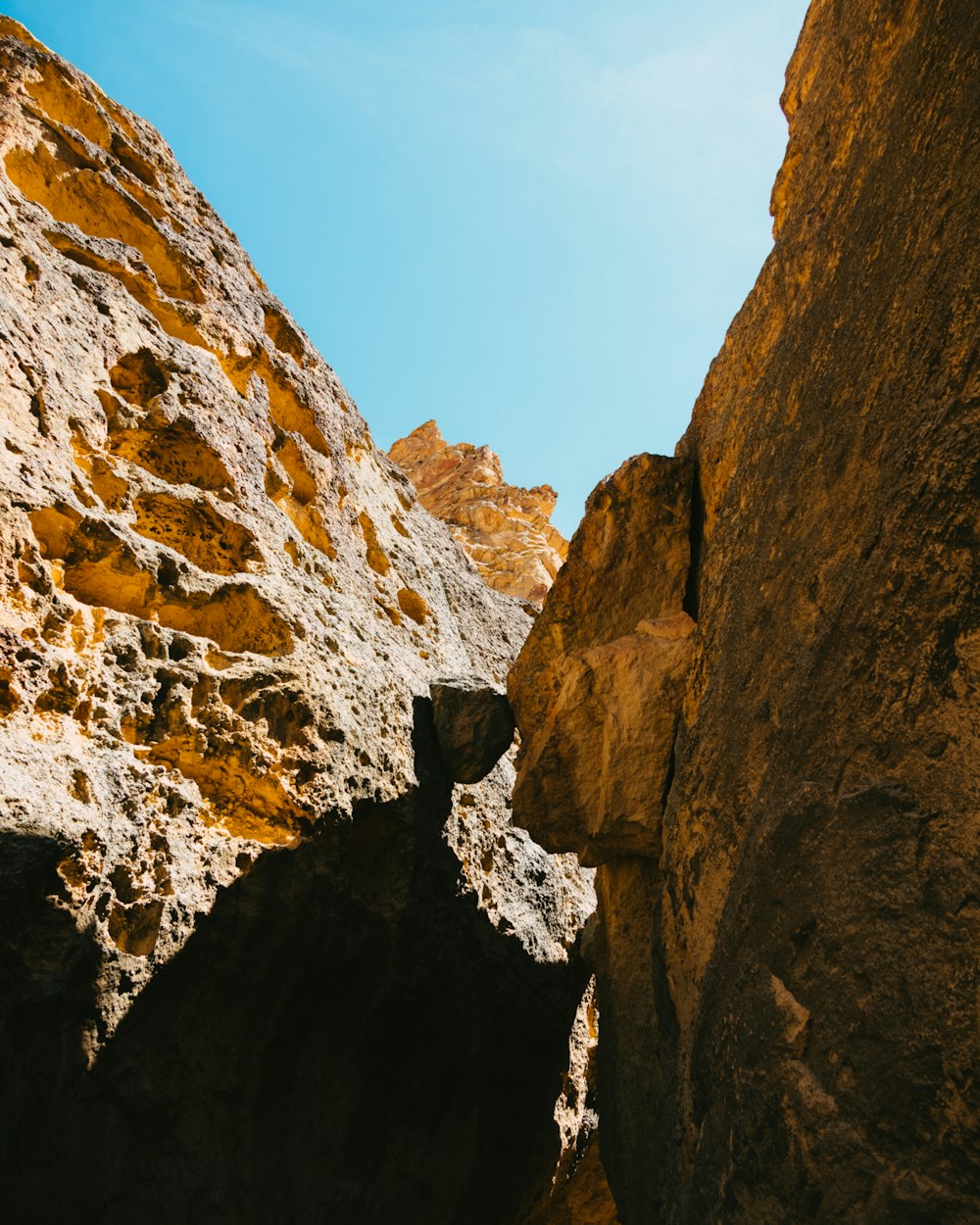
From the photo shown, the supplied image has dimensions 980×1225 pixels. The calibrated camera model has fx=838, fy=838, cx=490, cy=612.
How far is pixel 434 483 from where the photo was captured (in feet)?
99.5

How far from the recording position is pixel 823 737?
11.1ft

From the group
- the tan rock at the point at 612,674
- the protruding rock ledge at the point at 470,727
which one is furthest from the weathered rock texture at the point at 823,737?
the protruding rock ledge at the point at 470,727

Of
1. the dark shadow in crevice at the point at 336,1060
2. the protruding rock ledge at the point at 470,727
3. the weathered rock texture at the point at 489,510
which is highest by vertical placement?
the weathered rock texture at the point at 489,510

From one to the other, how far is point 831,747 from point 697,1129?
2.07 m

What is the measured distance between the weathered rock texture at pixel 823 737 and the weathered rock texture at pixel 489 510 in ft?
55.1

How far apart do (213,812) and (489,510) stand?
21.7 metres

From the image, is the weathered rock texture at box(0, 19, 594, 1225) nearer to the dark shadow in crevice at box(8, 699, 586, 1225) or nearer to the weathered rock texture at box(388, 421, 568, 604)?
the dark shadow in crevice at box(8, 699, 586, 1225)

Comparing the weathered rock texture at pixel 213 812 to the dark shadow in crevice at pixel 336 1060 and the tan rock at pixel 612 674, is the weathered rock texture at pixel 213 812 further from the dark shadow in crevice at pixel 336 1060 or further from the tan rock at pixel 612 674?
the tan rock at pixel 612 674

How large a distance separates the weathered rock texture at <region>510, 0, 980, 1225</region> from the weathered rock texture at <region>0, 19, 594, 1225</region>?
1064 mm

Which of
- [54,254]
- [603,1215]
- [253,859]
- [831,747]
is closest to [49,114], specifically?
[54,254]

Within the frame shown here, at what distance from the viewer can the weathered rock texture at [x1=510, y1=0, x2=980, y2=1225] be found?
2.73 metres

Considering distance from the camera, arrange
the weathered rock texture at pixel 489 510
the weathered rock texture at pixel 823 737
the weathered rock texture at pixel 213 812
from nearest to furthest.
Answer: the weathered rock texture at pixel 823 737, the weathered rock texture at pixel 213 812, the weathered rock texture at pixel 489 510

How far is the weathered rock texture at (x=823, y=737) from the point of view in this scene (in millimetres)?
2729

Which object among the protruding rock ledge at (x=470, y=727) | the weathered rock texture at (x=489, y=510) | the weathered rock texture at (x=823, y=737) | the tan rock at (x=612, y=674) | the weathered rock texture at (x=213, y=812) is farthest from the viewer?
the weathered rock texture at (x=489, y=510)
